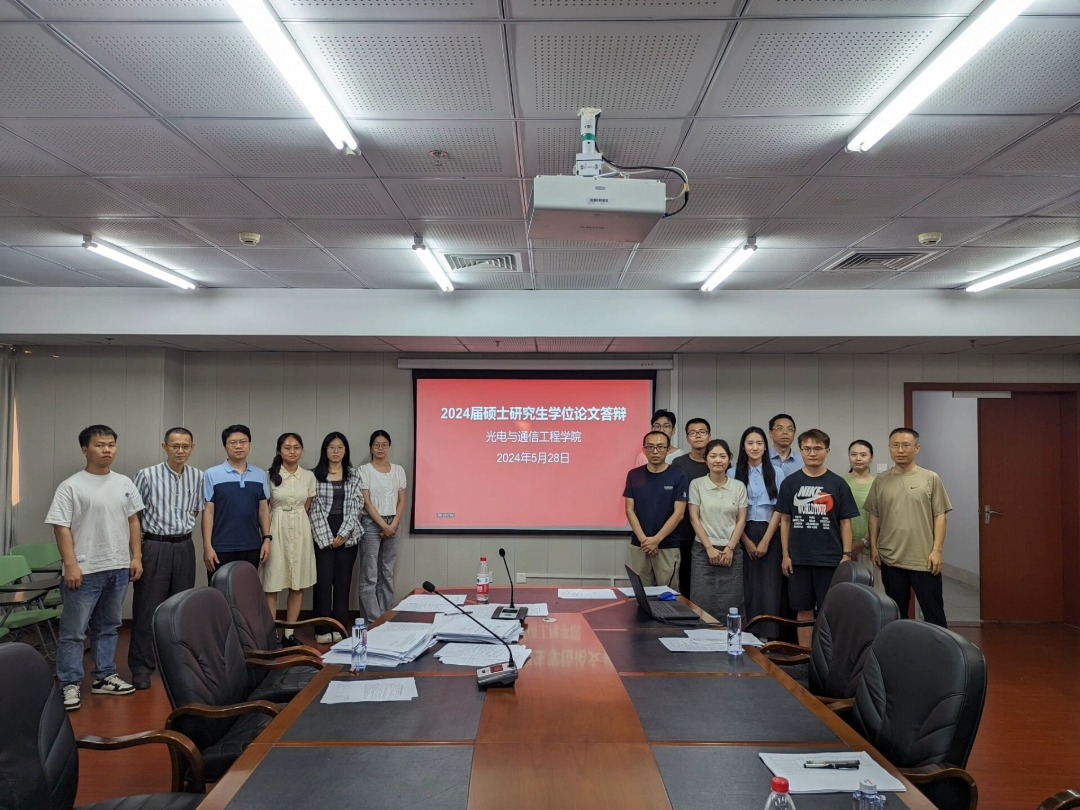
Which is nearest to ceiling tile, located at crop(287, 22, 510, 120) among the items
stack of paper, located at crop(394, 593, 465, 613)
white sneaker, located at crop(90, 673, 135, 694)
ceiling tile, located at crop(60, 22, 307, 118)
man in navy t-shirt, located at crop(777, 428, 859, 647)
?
ceiling tile, located at crop(60, 22, 307, 118)

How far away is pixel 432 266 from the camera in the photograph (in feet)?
15.1

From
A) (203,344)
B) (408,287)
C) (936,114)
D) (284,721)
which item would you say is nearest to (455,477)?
(408,287)

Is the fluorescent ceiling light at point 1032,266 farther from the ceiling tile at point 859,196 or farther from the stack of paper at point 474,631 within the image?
the stack of paper at point 474,631

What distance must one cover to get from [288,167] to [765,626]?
3999 millimetres

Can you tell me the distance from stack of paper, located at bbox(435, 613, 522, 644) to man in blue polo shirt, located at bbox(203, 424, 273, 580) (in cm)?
264

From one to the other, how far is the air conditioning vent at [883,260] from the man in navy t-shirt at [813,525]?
3.82ft

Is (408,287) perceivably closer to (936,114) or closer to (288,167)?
(288,167)

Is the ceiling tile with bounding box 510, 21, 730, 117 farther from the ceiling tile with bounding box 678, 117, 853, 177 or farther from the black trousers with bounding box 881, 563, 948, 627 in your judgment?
the black trousers with bounding box 881, 563, 948, 627

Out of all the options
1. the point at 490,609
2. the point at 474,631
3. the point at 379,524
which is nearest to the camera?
the point at 474,631

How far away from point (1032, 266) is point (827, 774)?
4220 millimetres

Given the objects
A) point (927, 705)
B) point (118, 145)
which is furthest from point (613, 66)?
point (927, 705)

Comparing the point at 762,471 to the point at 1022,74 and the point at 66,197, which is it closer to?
the point at 1022,74

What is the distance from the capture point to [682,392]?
647cm

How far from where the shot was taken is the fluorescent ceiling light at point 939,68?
1.93m
